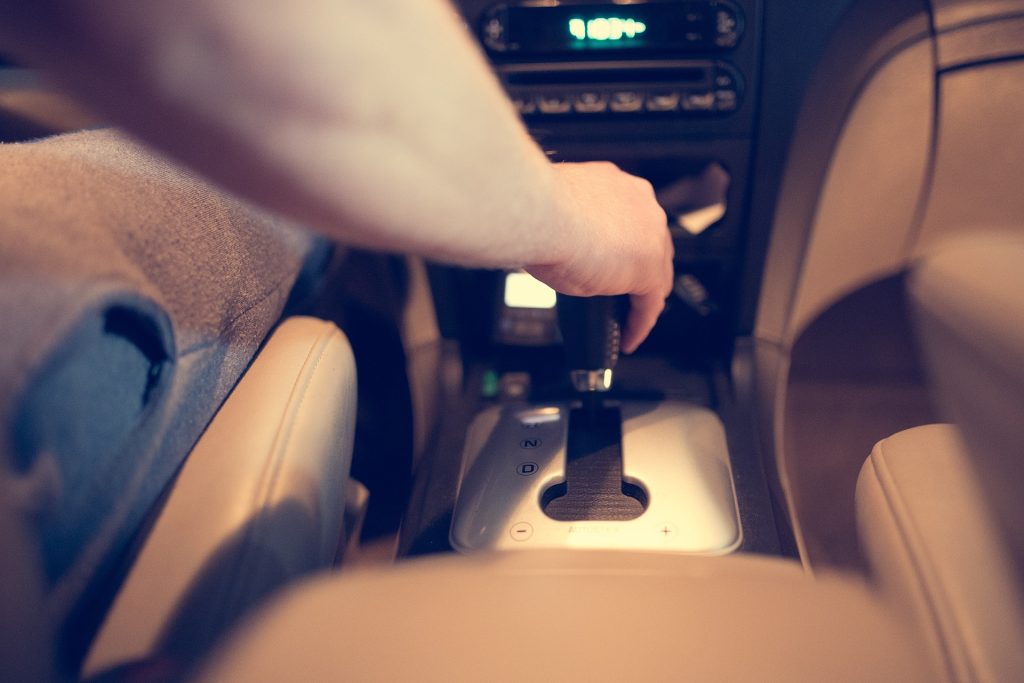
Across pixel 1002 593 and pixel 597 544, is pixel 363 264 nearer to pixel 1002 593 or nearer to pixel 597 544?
pixel 597 544

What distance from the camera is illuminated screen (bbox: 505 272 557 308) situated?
871 mm

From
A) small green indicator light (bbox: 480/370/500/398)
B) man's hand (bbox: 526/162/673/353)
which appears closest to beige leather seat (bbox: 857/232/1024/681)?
man's hand (bbox: 526/162/673/353)

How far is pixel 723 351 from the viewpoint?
0.90m

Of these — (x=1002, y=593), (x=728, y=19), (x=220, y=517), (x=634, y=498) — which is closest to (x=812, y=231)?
(x=728, y=19)

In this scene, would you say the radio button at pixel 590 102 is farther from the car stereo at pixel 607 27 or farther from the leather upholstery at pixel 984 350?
the leather upholstery at pixel 984 350

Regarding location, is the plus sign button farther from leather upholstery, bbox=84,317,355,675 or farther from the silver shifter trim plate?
leather upholstery, bbox=84,317,355,675

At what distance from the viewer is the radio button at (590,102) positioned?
0.69 meters

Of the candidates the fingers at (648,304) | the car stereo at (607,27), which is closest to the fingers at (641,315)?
the fingers at (648,304)

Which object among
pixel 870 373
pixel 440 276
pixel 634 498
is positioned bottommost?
pixel 870 373

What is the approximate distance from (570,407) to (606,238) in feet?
1.30

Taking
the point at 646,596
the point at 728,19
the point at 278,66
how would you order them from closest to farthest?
the point at 278,66 < the point at 646,596 < the point at 728,19

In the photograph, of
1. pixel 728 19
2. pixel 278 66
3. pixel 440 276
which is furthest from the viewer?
pixel 440 276

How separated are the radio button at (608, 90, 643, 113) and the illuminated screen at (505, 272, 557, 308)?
25 centimetres

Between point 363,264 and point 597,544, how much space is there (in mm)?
648
